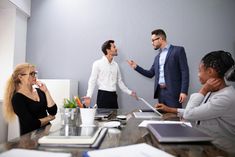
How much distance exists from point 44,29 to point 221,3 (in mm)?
2823

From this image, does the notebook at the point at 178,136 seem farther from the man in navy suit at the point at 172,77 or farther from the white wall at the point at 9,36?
the white wall at the point at 9,36

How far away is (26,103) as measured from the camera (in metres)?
1.52

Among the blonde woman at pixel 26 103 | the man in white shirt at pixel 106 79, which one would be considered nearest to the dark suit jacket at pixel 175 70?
the man in white shirt at pixel 106 79

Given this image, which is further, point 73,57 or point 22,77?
point 73,57

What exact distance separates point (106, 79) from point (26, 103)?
1.49 meters

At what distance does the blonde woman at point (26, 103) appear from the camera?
4.52 ft

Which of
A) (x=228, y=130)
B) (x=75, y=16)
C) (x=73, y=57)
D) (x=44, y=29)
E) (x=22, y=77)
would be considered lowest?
(x=228, y=130)

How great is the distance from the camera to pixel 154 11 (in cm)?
327

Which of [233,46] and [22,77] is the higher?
[233,46]

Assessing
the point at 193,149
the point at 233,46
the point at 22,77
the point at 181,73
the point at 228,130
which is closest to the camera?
the point at 193,149

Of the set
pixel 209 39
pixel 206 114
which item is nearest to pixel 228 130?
pixel 206 114

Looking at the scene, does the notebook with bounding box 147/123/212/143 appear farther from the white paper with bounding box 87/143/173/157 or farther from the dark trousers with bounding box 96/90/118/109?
the dark trousers with bounding box 96/90/118/109

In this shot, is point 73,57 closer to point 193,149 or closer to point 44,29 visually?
point 44,29

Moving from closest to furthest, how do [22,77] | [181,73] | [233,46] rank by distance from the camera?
[22,77]
[181,73]
[233,46]
